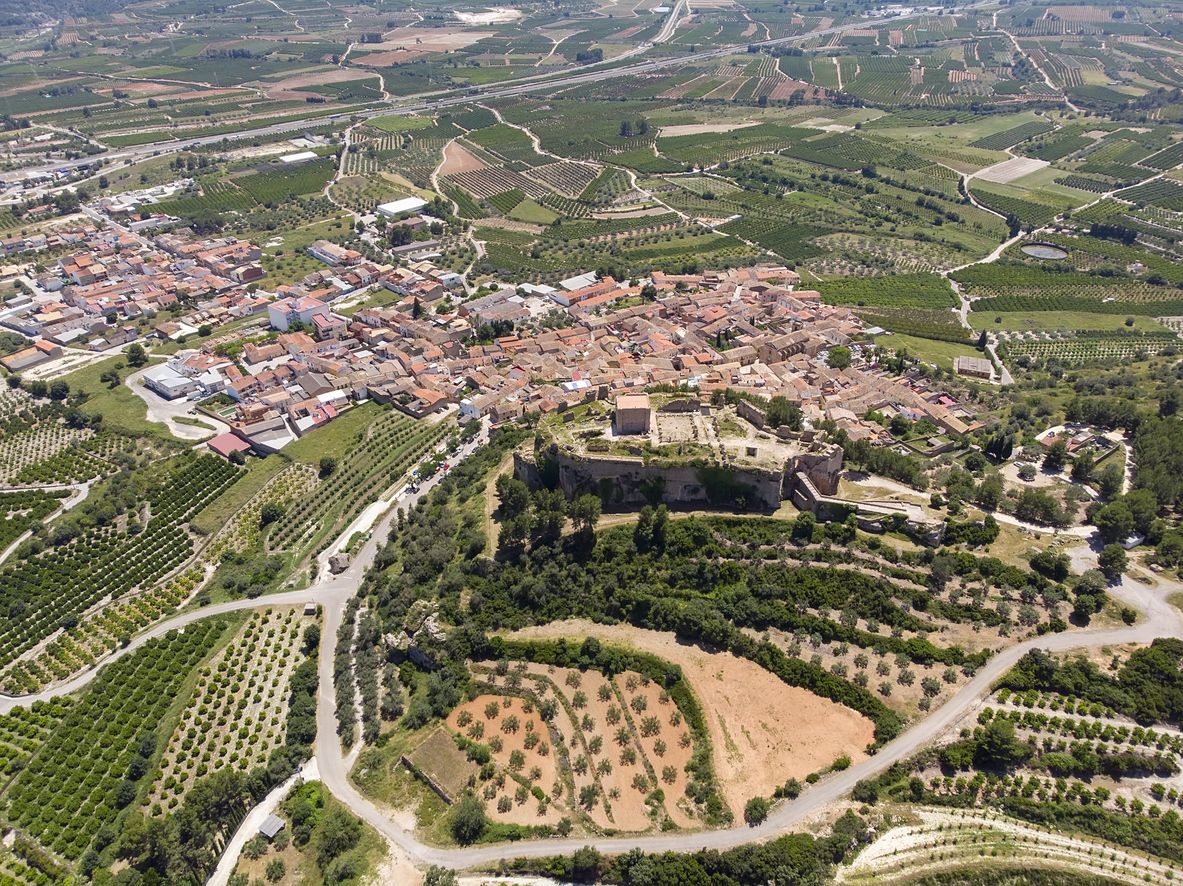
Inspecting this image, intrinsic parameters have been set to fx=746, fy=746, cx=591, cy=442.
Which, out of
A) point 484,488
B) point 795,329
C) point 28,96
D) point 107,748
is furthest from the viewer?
point 28,96

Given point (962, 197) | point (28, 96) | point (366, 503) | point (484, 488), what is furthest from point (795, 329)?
point (28, 96)

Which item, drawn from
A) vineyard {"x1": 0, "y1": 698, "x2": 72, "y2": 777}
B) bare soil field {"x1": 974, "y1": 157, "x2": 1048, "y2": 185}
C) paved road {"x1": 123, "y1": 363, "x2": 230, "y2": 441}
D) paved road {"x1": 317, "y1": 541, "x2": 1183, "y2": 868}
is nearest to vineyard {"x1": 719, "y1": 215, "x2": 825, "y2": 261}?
bare soil field {"x1": 974, "y1": 157, "x2": 1048, "y2": 185}

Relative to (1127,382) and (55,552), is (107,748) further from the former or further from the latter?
(1127,382)

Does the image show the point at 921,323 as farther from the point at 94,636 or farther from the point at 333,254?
the point at 94,636

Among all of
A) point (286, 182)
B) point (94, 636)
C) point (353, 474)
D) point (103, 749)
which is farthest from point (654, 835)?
point (286, 182)

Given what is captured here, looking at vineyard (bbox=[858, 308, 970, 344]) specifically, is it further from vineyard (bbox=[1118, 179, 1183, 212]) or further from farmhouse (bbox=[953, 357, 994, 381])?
vineyard (bbox=[1118, 179, 1183, 212])

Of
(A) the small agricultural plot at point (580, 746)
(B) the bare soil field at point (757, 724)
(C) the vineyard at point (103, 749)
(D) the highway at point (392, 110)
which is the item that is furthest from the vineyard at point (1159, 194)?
(C) the vineyard at point (103, 749)

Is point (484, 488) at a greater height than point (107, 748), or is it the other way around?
point (484, 488)
